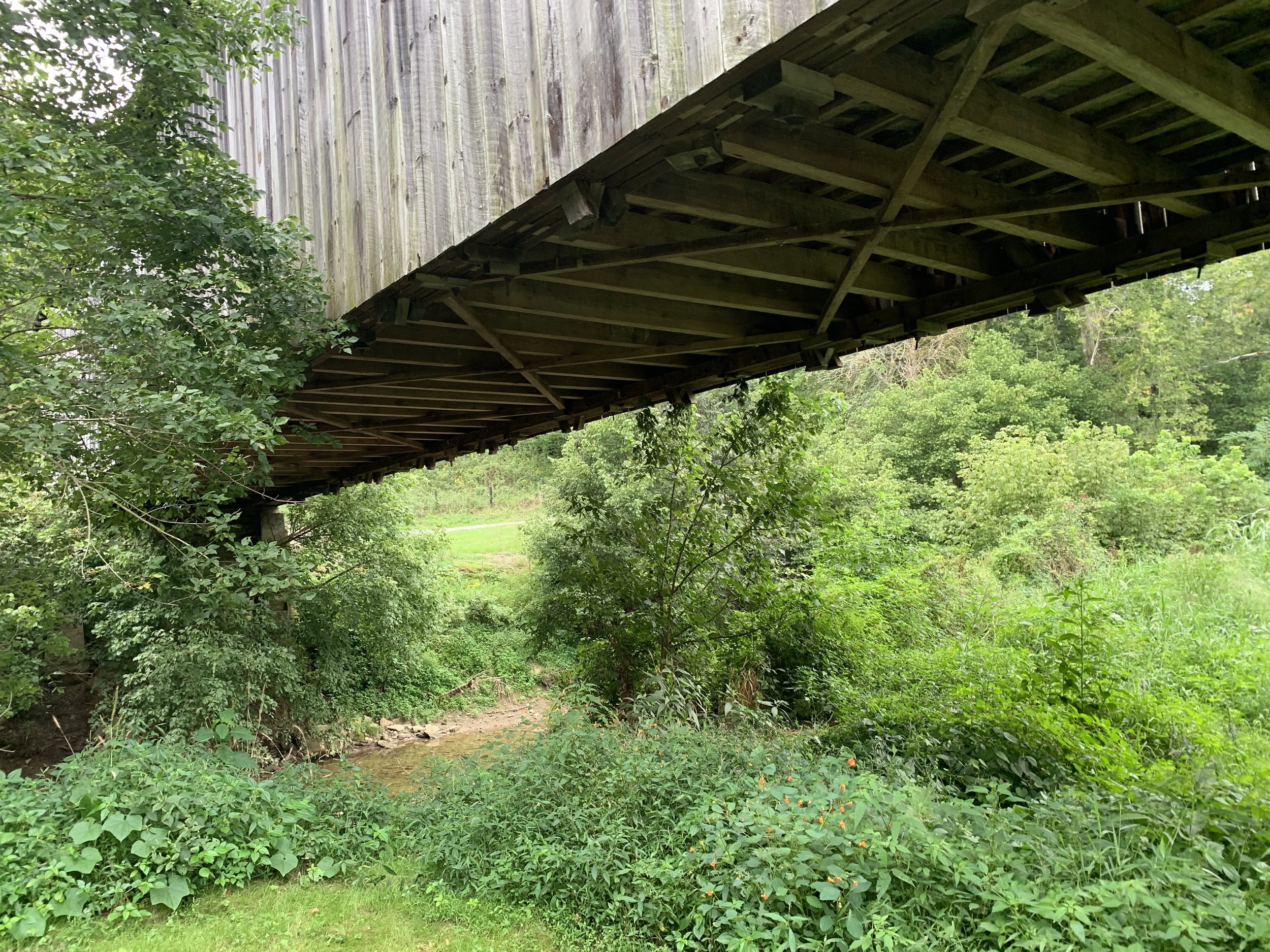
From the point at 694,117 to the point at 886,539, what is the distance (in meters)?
9.31

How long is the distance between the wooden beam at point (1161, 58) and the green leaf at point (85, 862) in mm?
4551

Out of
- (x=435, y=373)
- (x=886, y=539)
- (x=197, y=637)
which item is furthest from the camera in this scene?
(x=886, y=539)

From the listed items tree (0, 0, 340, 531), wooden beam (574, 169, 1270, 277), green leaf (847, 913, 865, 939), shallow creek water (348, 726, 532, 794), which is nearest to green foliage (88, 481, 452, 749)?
shallow creek water (348, 726, 532, 794)

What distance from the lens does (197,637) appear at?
8.23m

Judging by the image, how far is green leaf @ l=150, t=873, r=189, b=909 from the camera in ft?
10.8

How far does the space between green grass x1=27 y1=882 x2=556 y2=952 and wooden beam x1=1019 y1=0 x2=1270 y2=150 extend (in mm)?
3614

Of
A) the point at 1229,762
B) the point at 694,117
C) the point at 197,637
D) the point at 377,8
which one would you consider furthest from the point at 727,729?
the point at 197,637

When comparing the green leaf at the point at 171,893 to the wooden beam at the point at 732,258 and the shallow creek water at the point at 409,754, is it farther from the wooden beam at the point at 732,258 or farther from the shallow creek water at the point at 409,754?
the shallow creek water at the point at 409,754

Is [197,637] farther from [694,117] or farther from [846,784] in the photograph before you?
[694,117]

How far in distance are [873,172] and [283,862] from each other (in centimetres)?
417

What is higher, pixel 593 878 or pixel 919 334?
pixel 919 334

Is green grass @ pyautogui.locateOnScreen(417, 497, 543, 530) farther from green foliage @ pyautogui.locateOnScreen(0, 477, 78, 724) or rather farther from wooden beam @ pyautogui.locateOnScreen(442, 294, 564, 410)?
wooden beam @ pyautogui.locateOnScreen(442, 294, 564, 410)

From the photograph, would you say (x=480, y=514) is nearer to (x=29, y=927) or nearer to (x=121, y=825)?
(x=121, y=825)

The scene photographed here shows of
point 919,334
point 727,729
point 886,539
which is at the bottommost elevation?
point 727,729
